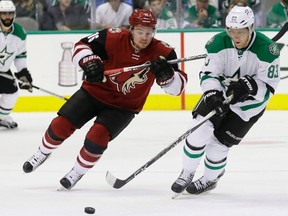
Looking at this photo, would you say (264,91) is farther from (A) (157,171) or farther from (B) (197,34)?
(B) (197,34)

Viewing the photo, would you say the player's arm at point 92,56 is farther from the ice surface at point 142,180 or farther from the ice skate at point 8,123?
the ice skate at point 8,123

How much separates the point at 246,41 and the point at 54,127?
109 centimetres

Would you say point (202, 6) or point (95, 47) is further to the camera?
point (202, 6)

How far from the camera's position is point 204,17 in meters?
9.08

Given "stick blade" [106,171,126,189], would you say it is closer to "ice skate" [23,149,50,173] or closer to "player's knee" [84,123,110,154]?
"player's knee" [84,123,110,154]

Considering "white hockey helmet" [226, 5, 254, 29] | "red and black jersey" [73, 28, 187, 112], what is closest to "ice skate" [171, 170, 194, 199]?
"red and black jersey" [73, 28, 187, 112]

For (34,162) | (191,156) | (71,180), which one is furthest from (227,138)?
(34,162)

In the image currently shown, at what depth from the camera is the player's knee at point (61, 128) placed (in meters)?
4.76

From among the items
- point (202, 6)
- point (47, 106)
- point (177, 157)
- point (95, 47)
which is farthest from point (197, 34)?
point (95, 47)

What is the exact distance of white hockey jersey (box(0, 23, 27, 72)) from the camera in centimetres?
771

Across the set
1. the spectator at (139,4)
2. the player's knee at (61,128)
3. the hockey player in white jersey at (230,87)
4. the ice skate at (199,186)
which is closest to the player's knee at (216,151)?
the hockey player in white jersey at (230,87)

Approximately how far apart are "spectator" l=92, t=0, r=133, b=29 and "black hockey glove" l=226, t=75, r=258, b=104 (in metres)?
4.71

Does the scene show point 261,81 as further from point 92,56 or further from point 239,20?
point 92,56

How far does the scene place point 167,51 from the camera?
15.8 feet
